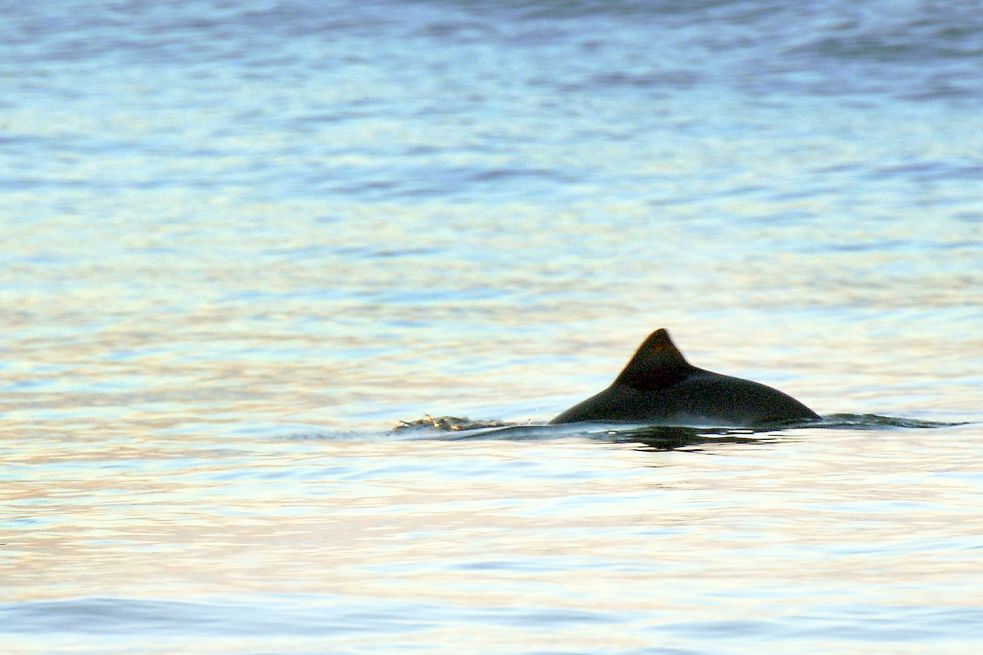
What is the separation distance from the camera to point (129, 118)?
39375mm

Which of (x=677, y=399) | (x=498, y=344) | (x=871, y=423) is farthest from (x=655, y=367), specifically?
(x=498, y=344)

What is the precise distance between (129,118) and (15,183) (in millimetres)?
8728

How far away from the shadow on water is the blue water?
50mm

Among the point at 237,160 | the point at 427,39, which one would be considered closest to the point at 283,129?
the point at 237,160

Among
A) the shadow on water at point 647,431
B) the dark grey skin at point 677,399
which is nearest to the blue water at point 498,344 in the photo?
the shadow on water at point 647,431

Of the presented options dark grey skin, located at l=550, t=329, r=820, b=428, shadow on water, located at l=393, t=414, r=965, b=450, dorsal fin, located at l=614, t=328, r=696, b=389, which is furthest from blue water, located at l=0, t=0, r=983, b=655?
dorsal fin, located at l=614, t=328, r=696, b=389

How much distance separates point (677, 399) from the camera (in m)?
11.6

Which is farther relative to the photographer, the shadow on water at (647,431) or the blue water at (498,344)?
the shadow on water at (647,431)

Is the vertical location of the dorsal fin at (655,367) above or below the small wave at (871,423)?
above

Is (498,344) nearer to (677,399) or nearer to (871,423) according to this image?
(677,399)

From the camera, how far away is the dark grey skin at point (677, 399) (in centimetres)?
1152

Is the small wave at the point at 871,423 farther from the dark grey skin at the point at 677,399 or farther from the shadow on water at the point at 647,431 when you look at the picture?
the dark grey skin at the point at 677,399

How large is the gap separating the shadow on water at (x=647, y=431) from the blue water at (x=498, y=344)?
0.16ft

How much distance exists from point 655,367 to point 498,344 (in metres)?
4.25
